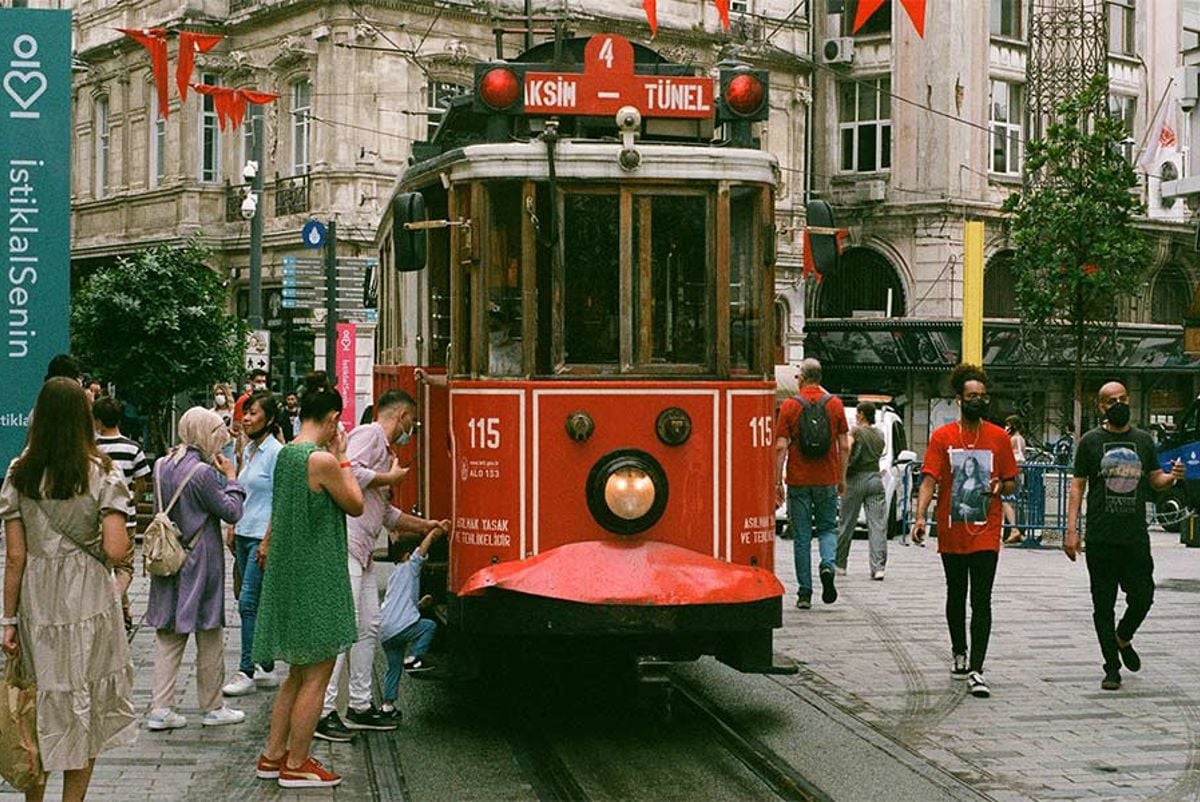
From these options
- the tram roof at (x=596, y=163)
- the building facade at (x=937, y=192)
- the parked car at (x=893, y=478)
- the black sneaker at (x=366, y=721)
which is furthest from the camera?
the building facade at (x=937, y=192)

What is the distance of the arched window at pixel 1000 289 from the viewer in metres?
42.6

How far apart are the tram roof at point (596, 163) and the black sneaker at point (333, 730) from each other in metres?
3.07

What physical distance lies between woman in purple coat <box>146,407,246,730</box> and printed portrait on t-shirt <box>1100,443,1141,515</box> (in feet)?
17.9

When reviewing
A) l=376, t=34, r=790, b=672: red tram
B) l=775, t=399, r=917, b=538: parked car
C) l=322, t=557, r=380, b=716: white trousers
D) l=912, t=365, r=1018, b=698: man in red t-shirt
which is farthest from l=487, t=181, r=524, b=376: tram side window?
l=775, t=399, r=917, b=538: parked car

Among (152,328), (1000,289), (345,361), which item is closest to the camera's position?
(152,328)

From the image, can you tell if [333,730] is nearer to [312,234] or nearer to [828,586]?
[828,586]

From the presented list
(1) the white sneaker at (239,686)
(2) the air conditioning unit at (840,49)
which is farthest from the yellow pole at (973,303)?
(2) the air conditioning unit at (840,49)

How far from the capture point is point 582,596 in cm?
887

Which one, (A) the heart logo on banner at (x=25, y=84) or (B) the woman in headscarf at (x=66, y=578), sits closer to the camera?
(B) the woman in headscarf at (x=66, y=578)

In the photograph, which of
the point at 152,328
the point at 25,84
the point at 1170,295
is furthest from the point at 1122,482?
the point at 1170,295

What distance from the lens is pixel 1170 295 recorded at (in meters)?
46.2

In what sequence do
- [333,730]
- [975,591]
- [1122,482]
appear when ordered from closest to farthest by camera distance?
[333,730] < [975,591] < [1122,482]

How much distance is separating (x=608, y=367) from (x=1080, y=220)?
26.5 metres

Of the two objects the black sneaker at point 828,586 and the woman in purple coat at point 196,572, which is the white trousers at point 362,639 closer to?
the woman in purple coat at point 196,572
